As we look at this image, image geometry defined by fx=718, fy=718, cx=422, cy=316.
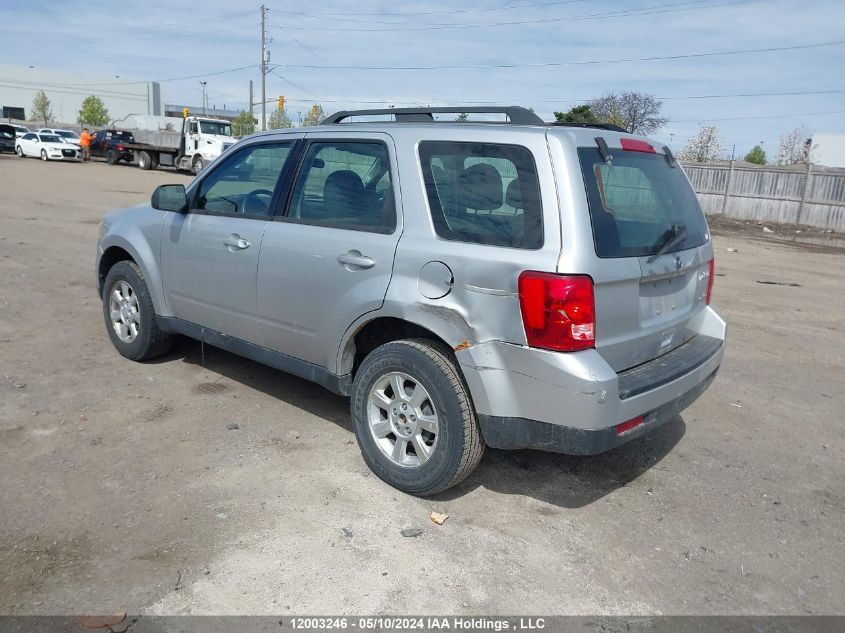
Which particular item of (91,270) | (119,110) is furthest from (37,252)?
(119,110)

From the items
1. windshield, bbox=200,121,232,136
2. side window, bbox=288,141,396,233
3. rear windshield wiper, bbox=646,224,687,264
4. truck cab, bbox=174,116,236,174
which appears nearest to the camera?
rear windshield wiper, bbox=646,224,687,264

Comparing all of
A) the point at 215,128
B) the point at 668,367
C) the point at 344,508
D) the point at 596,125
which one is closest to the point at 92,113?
the point at 215,128

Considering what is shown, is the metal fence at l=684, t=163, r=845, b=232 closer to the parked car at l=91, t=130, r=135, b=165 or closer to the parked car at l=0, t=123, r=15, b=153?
the parked car at l=91, t=130, r=135, b=165

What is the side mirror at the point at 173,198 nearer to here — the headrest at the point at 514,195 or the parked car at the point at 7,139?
the headrest at the point at 514,195

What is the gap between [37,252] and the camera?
34.1ft

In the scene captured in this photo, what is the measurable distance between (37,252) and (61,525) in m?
8.16

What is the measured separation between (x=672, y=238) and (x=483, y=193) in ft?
3.64

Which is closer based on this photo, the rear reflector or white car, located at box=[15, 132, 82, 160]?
the rear reflector

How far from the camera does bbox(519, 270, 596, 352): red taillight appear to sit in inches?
127

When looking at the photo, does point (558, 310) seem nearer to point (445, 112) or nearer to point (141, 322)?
point (445, 112)

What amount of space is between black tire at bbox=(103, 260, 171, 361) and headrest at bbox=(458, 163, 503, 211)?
2963 millimetres

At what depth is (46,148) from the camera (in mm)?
36844

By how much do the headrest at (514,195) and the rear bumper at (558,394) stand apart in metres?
0.67

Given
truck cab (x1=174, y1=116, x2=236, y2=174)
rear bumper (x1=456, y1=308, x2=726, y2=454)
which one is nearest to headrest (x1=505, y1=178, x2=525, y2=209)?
A: rear bumper (x1=456, y1=308, x2=726, y2=454)
